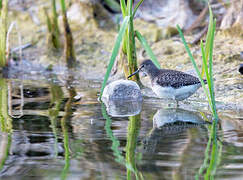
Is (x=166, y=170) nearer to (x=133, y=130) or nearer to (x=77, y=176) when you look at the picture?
(x=77, y=176)

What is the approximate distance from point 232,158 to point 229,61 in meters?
4.42

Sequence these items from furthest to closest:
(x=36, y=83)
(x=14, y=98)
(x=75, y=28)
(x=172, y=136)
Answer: (x=75, y=28)
(x=36, y=83)
(x=14, y=98)
(x=172, y=136)

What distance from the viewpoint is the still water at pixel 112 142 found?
3730 millimetres

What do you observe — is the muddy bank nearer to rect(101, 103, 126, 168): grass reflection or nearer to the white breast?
the white breast

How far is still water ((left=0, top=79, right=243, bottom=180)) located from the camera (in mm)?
3730

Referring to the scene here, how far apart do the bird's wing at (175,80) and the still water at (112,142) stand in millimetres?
337

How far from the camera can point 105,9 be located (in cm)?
1131

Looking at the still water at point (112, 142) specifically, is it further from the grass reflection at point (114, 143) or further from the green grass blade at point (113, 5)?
the green grass blade at point (113, 5)

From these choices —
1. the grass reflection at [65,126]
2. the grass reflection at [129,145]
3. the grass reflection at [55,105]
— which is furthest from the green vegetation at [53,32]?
the grass reflection at [129,145]

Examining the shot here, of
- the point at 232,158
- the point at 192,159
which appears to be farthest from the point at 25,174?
the point at 232,158

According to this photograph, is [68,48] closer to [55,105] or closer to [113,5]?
[113,5]

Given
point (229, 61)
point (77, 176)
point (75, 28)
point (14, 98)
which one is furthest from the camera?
point (75, 28)

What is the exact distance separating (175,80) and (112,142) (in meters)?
2.13

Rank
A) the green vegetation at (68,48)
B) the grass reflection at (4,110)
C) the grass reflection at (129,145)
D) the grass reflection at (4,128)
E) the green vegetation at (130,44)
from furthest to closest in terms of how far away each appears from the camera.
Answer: the green vegetation at (68,48) → the green vegetation at (130,44) → the grass reflection at (4,110) → the grass reflection at (4,128) → the grass reflection at (129,145)
